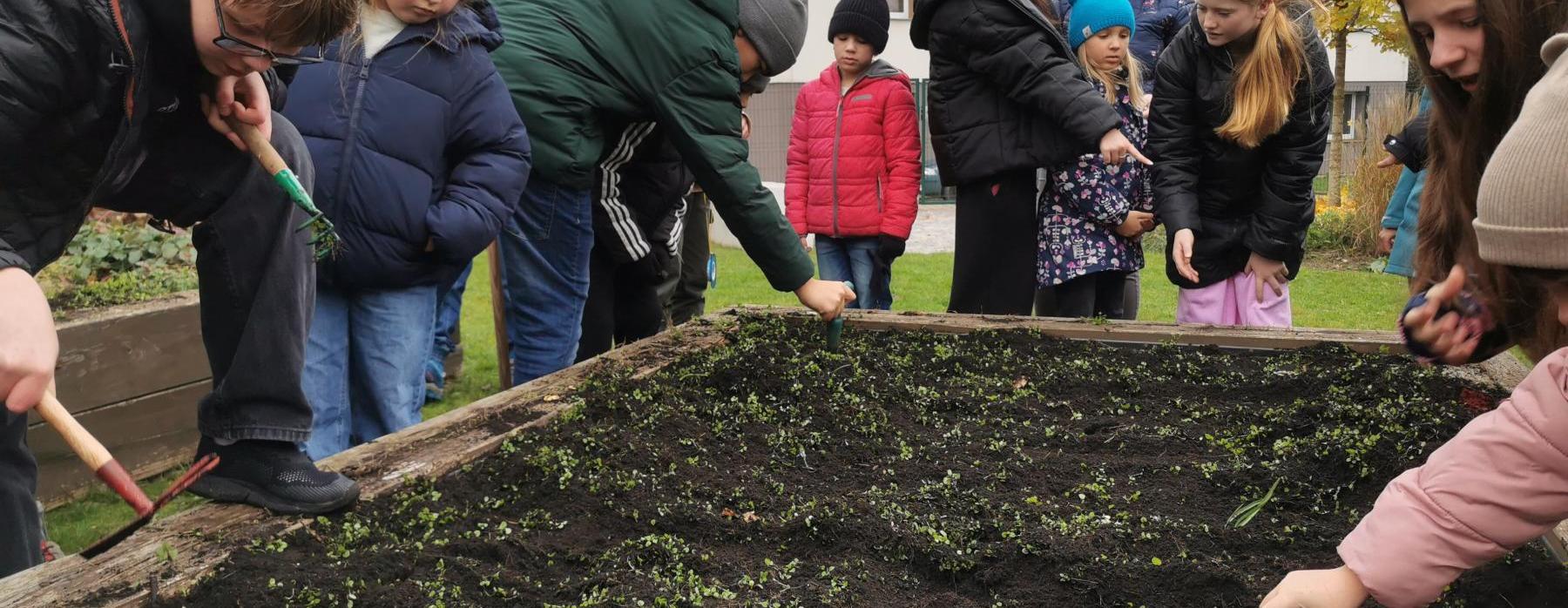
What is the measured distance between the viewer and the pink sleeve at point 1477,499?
1.50 metres

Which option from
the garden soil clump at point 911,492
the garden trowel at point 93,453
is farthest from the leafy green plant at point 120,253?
the garden trowel at point 93,453

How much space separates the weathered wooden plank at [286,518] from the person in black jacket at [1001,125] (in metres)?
1.19

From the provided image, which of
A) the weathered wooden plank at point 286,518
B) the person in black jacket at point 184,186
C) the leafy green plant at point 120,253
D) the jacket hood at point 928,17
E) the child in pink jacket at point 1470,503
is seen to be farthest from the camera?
the leafy green plant at point 120,253

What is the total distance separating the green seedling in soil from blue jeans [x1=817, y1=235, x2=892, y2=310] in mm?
2950

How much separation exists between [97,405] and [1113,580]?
3430mm

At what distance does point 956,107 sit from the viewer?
13.8 feet

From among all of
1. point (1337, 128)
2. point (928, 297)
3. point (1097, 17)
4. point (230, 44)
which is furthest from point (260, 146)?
point (1337, 128)

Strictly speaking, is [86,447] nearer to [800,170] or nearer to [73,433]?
[73,433]

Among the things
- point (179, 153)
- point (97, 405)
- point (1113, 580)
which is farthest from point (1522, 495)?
point (97, 405)

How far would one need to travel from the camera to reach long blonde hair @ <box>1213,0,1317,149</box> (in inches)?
146

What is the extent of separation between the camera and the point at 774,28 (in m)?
3.39

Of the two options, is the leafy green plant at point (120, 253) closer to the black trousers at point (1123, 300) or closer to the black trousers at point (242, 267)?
the black trousers at point (242, 267)

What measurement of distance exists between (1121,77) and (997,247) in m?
0.91

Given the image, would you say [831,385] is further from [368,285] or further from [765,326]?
[368,285]
